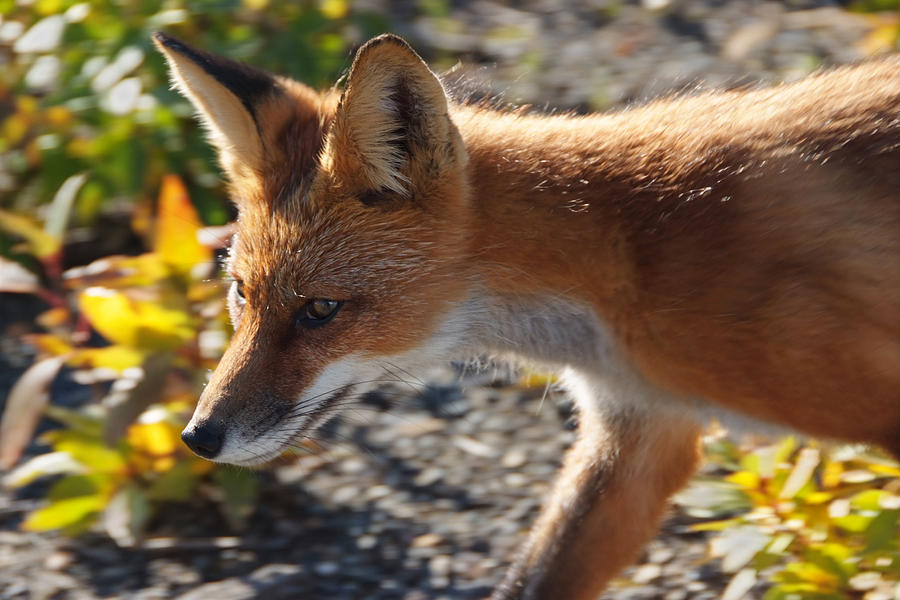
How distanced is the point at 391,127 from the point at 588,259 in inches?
23.1

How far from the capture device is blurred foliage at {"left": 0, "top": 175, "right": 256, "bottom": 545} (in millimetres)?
3674

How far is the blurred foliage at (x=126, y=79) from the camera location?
4375 mm

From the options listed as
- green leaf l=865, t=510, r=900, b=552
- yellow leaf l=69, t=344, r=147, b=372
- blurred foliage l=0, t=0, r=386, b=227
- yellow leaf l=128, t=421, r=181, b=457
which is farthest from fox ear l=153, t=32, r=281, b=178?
green leaf l=865, t=510, r=900, b=552

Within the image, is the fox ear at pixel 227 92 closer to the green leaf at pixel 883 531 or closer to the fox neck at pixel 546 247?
the fox neck at pixel 546 247

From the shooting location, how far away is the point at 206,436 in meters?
2.72

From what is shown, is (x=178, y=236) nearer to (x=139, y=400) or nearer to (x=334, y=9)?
(x=139, y=400)

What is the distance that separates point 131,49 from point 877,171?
2.81 meters

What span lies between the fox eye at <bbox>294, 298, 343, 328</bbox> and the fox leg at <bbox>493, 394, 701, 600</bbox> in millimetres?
847

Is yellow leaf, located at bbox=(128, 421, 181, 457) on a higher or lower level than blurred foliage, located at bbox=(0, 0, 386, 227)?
lower

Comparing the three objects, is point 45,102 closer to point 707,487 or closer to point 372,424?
point 372,424

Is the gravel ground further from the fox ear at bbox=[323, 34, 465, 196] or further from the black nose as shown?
the black nose

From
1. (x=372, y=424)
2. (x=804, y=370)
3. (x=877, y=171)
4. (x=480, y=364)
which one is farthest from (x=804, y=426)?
(x=372, y=424)

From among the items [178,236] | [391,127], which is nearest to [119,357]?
[178,236]

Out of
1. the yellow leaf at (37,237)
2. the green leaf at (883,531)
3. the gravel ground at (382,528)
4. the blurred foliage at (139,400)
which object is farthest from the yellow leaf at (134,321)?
the green leaf at (883,531)
